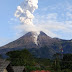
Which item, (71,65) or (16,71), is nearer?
(16,71)

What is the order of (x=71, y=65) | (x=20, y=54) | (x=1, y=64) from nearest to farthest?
(x=1, y=64), (x=71, y=65), (x=20, y=54)

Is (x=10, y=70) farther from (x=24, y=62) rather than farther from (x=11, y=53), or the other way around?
(x=11, y=53)

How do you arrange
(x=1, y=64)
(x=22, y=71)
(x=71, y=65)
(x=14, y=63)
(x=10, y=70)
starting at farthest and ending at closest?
(x=71, y=65), (x=14, y=63), (x=22, y=71), (x=10, y=70), (x=1, y=64)

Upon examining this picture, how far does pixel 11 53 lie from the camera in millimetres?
99938

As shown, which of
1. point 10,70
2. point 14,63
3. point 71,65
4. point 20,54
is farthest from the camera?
point 20,54

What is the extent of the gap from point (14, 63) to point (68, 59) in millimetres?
30323

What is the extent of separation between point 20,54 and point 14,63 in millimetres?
15595

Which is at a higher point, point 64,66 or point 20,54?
point 20,54

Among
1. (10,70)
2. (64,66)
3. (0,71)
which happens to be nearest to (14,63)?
(64,66)

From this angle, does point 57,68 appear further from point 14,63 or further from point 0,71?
point 0,71

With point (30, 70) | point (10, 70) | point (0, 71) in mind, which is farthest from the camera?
point (30, 70)

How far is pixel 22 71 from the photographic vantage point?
136 feet

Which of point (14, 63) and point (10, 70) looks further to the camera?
point (14, 63)

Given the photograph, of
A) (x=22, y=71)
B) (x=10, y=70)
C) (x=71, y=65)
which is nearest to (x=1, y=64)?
(x=10, y=70)
